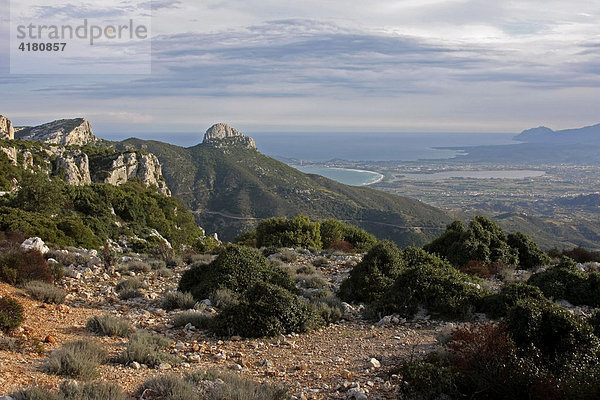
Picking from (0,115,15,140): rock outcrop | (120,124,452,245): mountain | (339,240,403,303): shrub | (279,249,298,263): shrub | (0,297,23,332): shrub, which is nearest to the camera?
(0,297,23,332): shrub

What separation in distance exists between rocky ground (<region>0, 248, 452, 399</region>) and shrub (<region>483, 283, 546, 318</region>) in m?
1.14

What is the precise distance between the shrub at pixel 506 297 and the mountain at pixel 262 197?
49.0 meters

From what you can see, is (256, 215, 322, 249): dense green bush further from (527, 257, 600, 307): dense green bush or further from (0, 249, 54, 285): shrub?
(527, 257, 600, 307): dense green bush

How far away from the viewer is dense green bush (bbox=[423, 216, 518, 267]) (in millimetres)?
14031

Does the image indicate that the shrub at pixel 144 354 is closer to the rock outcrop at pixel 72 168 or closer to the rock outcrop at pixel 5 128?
the rock outcrop at pixel 72 168

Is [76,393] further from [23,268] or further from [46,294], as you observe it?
[23,268]

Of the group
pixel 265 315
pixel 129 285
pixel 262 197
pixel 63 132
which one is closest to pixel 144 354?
pixel 265 315

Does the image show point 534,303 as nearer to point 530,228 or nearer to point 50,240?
point 50,240

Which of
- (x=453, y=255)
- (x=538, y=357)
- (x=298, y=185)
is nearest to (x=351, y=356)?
(x=538, y=357)

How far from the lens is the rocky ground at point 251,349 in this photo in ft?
16.0

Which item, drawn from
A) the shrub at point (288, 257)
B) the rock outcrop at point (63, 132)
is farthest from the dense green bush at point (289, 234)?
the rock outcrop at point (63, 132)

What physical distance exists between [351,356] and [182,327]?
310cm

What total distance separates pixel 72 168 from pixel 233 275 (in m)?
37.4

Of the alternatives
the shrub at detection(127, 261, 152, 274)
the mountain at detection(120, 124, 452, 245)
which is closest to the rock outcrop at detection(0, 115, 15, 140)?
the mountain at detection(120, 124, 452, 245)
